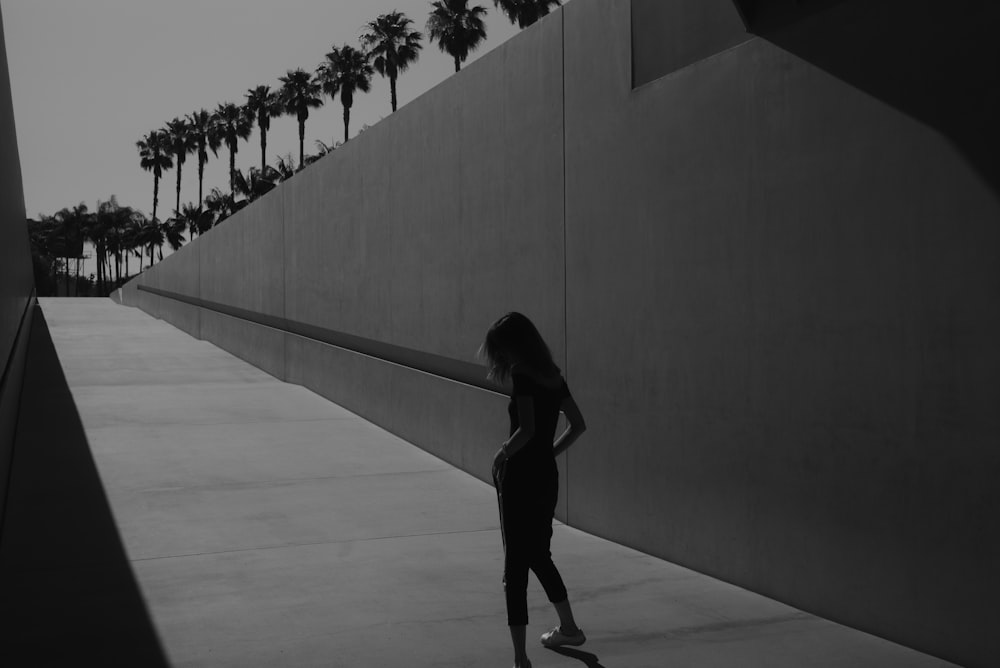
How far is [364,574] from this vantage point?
6.05m

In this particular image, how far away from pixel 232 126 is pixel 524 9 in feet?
133

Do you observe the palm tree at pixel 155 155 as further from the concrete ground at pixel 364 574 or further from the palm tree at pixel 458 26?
the concrete ground at pixel 364 574

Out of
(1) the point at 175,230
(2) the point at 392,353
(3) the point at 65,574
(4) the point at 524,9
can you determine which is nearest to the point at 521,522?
(3) the point at 65,574

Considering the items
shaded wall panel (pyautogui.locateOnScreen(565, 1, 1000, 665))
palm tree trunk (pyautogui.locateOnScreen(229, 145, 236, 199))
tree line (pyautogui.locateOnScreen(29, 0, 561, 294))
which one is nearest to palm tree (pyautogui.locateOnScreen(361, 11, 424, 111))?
tree line (pyautogui.locateOnScreen(29, 0, 561, 294))

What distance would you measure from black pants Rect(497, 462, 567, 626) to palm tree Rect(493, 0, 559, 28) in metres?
39.7

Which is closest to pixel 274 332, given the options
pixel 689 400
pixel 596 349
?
pixel 596 349

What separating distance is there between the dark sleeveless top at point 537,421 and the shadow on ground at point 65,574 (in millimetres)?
1960

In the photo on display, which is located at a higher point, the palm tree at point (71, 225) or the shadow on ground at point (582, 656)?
the palm tree at point (71, 225)

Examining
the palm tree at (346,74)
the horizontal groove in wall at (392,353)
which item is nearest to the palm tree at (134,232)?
the palm tree at (346,74)

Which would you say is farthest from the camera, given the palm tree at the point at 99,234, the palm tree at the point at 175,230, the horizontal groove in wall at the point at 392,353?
the palm tree at the point at 99,234

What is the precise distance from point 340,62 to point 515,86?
5208 centimetres

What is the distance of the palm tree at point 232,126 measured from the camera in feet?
246

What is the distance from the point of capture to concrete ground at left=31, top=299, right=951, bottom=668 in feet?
15.1

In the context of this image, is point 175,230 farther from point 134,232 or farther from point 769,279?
point 769,279
